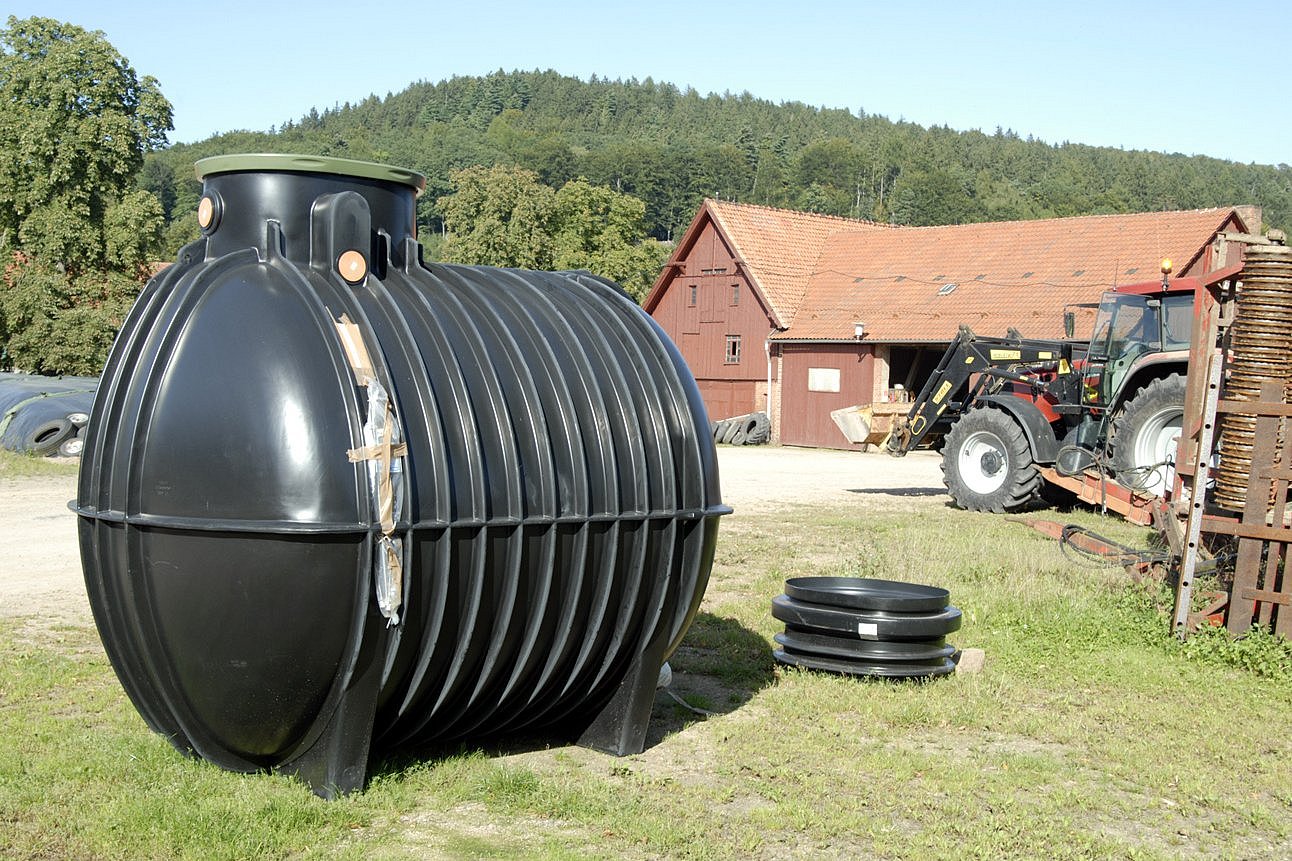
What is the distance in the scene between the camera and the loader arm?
18125 millimetres

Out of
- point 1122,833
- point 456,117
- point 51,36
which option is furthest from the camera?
point 456,117

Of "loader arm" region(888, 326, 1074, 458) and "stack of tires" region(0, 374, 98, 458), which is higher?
"loader arm" region(888, 326, 1074, 458)

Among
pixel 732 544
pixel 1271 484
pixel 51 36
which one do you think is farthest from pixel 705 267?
pixel 1271 484

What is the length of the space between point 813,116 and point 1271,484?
484 ft

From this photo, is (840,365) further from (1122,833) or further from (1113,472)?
Result: (1122,833)

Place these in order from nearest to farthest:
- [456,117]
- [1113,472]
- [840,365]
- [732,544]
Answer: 1. [732,544]
2. [1113,472]
3. [840,365]
4. [456,117]

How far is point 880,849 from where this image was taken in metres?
5.05

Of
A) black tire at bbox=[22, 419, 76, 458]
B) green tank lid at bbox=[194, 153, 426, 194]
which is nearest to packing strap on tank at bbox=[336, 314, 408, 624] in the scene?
green tank lid at bbox=[194, 153, 426, 194]

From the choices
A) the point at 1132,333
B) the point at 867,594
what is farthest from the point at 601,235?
the point at 867,594

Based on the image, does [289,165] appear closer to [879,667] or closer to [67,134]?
[879,667]

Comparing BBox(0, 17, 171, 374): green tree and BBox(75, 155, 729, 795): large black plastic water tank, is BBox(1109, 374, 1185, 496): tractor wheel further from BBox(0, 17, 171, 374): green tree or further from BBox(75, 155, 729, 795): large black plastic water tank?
BBox(0, 17, 171, 374): green tree

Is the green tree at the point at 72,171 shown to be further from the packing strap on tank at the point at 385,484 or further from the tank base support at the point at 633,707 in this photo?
the packing strap on tank at the point at 385,484

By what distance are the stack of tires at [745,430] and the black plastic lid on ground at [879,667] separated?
1020 inches

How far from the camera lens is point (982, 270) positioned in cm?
3388
